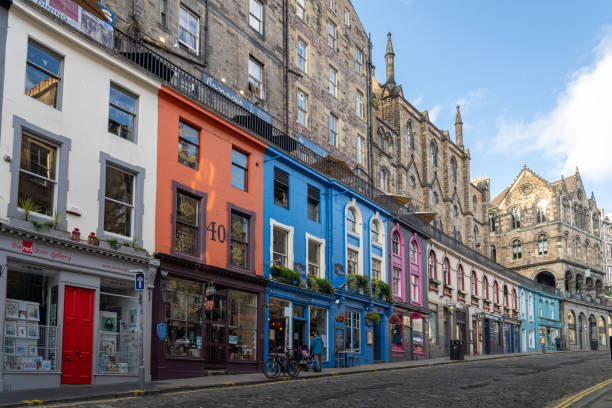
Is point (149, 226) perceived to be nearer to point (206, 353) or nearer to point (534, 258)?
point (206, 353)

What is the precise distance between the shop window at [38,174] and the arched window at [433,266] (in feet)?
95.6

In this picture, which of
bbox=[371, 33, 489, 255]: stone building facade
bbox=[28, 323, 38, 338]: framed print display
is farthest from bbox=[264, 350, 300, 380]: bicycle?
bbox=[371, 33, 489, 255]: stone building facade

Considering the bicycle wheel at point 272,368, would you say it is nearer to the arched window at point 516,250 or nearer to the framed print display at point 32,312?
the framed print display at point 32,312

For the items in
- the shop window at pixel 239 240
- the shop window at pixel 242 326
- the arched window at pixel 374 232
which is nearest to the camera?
the shop window at pixel 242 326

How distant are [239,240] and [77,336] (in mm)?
8034

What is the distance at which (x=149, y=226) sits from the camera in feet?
62.9

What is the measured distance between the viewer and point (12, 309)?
14977 mm

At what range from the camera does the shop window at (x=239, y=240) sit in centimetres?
2311

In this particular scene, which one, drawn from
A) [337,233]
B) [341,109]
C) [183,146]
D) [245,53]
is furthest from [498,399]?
[341,109]

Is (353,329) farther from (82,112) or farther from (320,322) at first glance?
(82,112)

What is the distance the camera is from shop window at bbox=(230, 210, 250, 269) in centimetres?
2311

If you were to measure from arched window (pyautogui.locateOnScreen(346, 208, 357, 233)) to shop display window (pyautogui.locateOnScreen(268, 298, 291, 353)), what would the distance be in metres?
7.13

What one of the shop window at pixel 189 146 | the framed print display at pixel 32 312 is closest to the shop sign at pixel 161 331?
the framed print display at pixel 32 312

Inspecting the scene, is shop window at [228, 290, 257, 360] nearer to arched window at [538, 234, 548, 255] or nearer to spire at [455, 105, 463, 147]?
spire at [455, 105, 463, 147]
